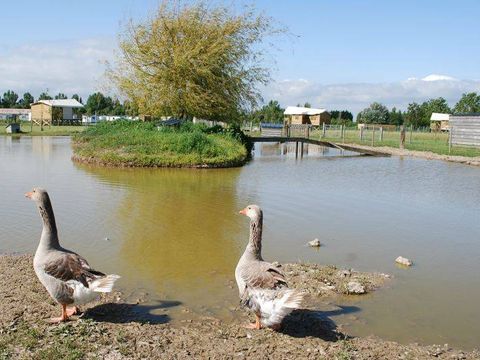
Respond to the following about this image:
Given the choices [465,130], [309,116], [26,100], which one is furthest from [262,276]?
[26,100]

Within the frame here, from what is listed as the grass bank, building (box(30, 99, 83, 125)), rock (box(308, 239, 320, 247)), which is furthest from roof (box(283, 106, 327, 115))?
rock (box(308, 239, 320, 247))

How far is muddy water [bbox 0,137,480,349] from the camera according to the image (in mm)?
7395

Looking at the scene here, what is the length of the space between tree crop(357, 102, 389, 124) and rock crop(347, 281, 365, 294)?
112427 millimetres

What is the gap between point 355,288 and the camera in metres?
7.81

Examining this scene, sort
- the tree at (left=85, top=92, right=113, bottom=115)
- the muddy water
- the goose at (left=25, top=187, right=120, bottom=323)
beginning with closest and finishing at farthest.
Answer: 1. the goose at (left=25, top=187, right=120, bottom=323)
2. the muddy water
3. the tree at (left=85, top=92, right=113, bottom=115)

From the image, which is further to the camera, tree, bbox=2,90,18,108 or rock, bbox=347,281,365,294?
A: tree, bbox=2,90,18,108

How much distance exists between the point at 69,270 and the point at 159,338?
1466 mm

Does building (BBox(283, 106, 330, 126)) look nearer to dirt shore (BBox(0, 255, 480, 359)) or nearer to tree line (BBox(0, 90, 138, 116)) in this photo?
tree line (BBox(0, 90, 138, 116))

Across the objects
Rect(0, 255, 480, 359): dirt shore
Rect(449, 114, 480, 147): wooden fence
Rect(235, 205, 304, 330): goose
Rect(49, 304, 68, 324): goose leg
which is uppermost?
Rect(449, 114, 480, 147): wooden fence

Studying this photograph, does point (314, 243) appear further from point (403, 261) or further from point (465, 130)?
point (465, 130)

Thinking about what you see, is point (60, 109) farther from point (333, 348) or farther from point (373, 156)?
point (333, 348)

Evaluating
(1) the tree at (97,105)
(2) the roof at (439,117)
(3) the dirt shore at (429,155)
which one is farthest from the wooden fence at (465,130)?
(1) the tree at (97,105)

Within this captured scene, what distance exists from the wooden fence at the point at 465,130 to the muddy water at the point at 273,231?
18.2 metres

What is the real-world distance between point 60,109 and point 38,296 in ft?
302
